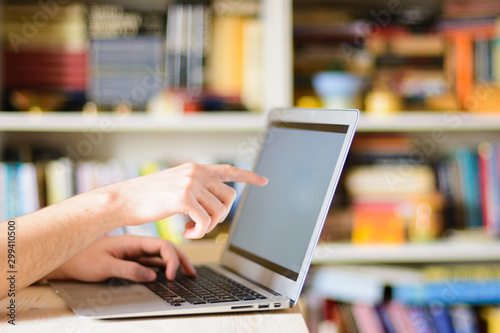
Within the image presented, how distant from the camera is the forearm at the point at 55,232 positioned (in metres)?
0.67

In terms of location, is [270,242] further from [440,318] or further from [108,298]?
[440,318]

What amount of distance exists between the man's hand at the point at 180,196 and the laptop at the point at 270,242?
0.27 ft

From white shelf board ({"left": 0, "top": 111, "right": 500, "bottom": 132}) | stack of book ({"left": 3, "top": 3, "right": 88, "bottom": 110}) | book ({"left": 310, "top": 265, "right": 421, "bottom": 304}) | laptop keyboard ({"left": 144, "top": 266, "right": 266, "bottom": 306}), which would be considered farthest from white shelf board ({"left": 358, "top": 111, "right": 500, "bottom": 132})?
laptop keyboard ({"left": 144, "top": 266, "right": 266, "bottom": 306})

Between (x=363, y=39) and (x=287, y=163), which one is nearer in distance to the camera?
(x=287, y=163)

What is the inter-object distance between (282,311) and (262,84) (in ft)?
4.13

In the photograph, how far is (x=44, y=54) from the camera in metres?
1.87

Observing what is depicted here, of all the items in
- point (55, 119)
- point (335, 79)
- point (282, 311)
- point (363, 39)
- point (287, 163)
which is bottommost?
point (282, 311)

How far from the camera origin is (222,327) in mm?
626

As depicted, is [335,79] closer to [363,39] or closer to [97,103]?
[363,39]

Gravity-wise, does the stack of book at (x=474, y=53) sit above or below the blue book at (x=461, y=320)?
above

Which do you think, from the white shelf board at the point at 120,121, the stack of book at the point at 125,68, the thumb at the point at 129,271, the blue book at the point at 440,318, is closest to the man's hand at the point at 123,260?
the thumb at the point at 129,271

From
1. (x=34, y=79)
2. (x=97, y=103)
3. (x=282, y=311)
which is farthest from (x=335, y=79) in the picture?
(x=282, y=311)

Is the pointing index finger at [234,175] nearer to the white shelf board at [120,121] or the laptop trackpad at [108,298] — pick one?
the laptop trackpad at [108,298]

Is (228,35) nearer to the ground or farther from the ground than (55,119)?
farther from the ground
